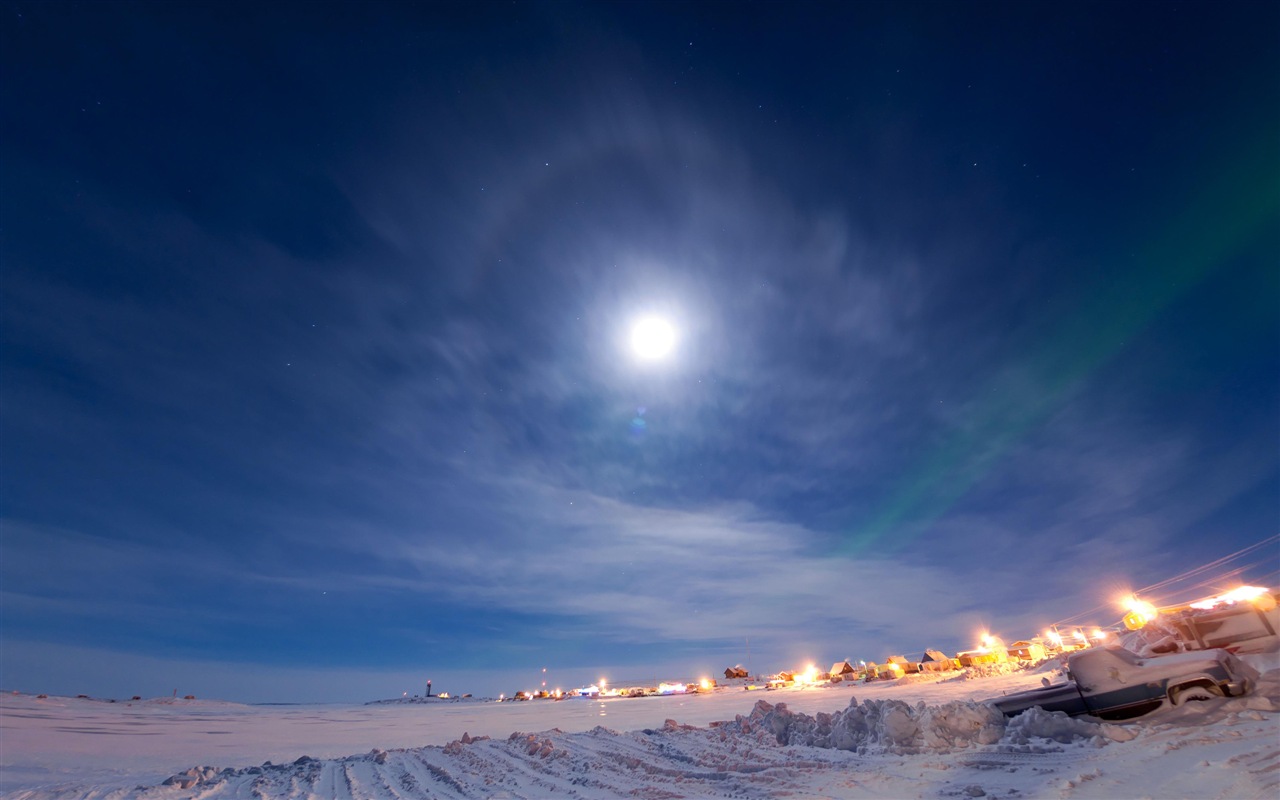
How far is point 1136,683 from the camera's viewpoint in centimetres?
1020

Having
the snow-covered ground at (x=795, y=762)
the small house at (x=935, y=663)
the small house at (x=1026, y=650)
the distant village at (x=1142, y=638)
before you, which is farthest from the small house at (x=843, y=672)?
the snow-covered ground at (x=795, y=762)

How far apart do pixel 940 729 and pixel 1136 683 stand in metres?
4.04

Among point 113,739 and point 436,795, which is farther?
→ point 113,739

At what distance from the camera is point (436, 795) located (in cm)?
982

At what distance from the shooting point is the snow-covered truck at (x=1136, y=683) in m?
9.79

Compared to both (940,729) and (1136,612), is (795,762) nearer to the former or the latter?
(940,729)

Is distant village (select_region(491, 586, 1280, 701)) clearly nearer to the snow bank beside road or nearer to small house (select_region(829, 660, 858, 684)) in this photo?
small house (select_region(829, 660, 858, 684))

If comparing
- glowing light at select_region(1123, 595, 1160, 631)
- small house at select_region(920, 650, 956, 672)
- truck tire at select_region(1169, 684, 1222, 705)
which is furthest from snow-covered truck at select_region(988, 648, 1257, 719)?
small house at select_region(920, 650, 956, 672)

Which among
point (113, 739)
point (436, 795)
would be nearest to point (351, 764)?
Result: point (436, 795)

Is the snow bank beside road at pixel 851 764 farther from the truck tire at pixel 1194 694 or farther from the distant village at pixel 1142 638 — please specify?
the distant village at pixel 1142 638

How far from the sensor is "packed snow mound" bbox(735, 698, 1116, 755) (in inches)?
377

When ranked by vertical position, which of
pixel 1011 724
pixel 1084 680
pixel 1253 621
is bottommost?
pixel 1011 724

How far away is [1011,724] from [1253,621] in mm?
11821

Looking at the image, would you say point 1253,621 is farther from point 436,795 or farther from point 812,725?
point 436,795
